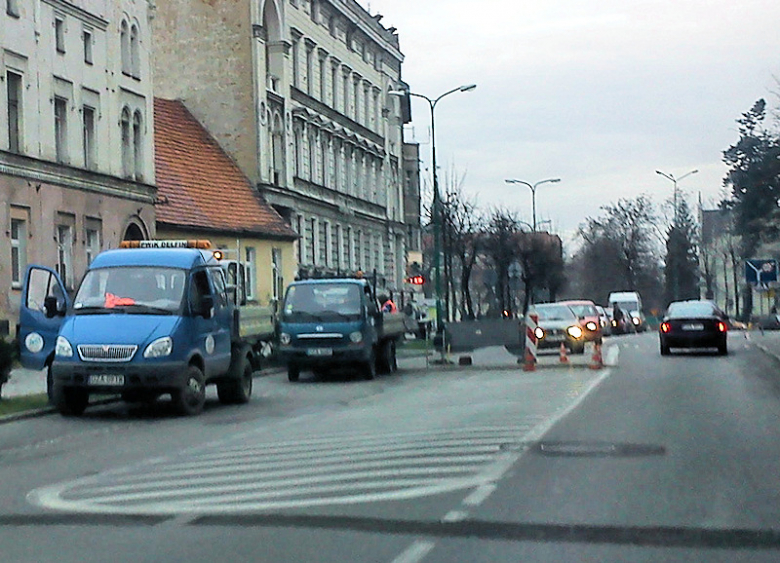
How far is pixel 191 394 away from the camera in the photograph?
1820 cm

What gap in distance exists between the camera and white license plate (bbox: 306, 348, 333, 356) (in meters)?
27.4

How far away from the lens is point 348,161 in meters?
62.9

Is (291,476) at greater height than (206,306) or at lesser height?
lesser

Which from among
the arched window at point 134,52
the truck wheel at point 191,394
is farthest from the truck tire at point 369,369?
the arched window at point 134,52

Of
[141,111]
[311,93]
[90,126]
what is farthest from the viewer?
[311,93]

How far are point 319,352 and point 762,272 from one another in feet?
64.3

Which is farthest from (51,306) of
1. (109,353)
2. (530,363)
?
(530,363)

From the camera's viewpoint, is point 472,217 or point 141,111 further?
point 472,217

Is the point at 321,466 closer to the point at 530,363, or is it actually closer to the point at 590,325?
the point at 530,363

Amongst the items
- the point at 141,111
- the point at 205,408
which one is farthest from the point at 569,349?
the point at 205,408

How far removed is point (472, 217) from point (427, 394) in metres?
46.1

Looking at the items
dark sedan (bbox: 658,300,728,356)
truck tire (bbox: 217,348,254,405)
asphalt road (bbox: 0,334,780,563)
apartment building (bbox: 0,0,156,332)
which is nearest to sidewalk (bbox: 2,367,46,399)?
asphalt road (bbox: 0,334,780,563)

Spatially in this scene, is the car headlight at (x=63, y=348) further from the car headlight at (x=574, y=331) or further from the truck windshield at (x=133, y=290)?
the car headlight at (x=574, y=331)

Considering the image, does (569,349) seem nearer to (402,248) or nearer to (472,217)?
(472,217)
